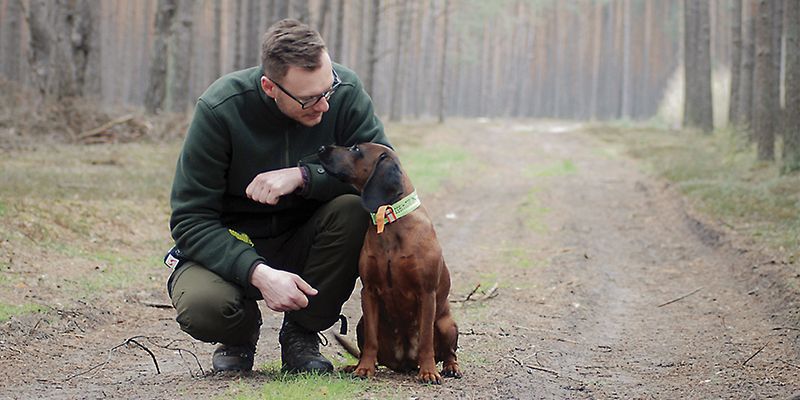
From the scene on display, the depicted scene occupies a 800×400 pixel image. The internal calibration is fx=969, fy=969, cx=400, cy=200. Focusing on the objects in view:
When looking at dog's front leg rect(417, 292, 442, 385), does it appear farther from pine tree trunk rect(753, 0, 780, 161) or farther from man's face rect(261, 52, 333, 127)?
pine tree trunk rect(753, 0, 780, 161)

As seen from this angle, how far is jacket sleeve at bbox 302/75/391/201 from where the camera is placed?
196 inches

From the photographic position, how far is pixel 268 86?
15.4 feet

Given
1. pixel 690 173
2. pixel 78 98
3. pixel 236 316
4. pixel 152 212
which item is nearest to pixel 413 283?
pixel 236 316

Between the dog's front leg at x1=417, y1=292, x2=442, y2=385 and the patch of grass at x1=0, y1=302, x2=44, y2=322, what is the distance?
10.3 feet

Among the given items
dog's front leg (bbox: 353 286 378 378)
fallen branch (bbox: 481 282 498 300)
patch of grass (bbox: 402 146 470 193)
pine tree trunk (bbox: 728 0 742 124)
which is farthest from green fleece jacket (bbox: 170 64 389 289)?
pine tree trunk (bbox: 728 0 742 124)

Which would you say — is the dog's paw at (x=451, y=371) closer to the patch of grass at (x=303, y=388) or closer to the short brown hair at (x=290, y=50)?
the patch of grass at (x=303, y=388)

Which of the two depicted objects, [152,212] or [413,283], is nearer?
[413,283]

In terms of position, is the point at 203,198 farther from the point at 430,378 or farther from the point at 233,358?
the point at 430,378

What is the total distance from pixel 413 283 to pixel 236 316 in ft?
3.01

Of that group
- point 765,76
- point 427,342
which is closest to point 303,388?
point 427,342

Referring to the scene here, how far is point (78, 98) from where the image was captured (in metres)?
19.2

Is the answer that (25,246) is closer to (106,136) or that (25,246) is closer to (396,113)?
(106,136)

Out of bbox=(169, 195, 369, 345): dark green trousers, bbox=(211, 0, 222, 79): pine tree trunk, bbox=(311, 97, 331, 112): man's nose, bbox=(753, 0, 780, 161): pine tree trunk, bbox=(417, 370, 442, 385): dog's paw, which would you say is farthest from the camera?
bbox=(211, 0, 222, 79): pine tree trunk

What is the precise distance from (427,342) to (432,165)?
16361 mm
